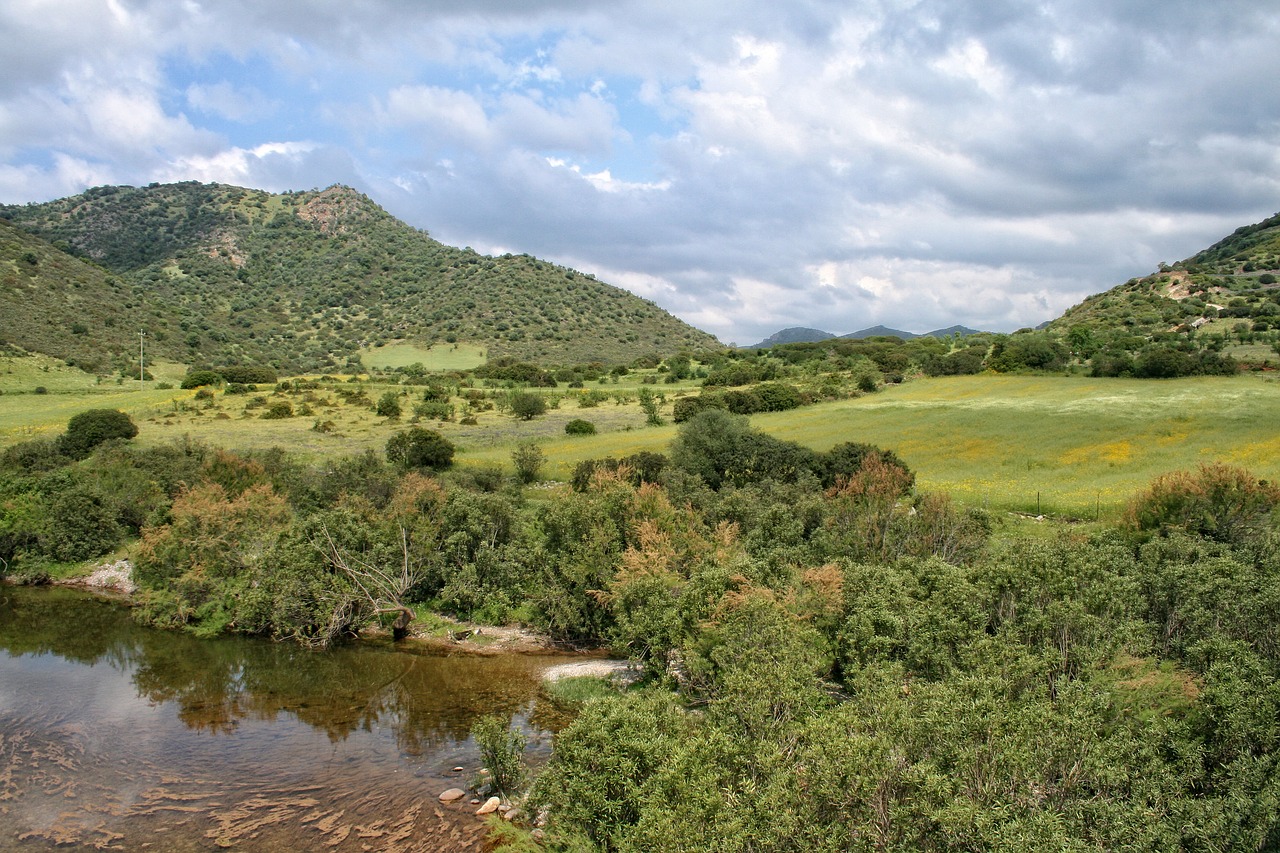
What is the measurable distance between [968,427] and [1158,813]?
41.8m

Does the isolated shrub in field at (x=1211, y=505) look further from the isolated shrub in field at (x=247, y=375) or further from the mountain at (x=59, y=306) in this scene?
the mountain at (x=59, y=306)

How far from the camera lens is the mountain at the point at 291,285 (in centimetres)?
9688

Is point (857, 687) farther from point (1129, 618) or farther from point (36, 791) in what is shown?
point (36, 791)

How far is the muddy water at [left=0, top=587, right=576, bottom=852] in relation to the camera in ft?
47.9

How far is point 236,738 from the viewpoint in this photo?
60.4 feet

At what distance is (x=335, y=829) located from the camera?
14555 mm

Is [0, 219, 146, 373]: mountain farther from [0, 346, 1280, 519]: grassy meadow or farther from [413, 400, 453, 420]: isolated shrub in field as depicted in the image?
[413, 400, 453, 420]: isolated shrub in field

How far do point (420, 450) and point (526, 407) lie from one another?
61.1 feet

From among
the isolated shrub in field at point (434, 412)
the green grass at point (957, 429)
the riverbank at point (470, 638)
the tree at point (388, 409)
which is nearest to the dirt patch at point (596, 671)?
the riverbank at point (470, 638)

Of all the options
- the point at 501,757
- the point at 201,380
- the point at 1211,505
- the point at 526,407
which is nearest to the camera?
the point at 501,757

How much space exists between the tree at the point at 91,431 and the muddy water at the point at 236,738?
20.5 m

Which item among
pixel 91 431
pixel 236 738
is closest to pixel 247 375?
pixel 91 431

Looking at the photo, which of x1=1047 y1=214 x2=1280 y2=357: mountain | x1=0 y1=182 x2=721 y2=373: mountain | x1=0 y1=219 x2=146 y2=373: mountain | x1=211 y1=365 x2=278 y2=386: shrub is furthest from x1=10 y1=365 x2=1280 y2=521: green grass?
x1=0 y1=182 x2=721 y2=373: mountain

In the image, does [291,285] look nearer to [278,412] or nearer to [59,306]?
[59,306]
